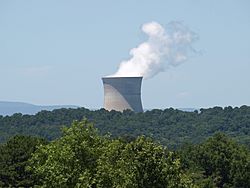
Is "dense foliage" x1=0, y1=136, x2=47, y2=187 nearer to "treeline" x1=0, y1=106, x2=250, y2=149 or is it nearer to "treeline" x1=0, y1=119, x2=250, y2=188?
"treeline" x1=0, y1=119, x2=250, y2=188

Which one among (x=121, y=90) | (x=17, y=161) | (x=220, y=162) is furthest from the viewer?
(x=121, y=90)

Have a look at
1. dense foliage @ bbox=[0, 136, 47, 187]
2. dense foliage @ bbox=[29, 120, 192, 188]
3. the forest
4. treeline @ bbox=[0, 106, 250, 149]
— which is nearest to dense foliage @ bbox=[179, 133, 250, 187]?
the forest

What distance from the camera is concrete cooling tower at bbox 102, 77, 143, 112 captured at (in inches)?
2741

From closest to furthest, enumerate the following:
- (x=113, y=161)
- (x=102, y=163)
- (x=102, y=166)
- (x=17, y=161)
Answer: (x=102, y=166) → (x=102, y=163) → (x=113, y=161) → (x=17, y=161)

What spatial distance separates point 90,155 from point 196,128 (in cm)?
8181

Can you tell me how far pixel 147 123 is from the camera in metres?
103

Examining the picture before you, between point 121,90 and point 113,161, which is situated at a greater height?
point 121,90

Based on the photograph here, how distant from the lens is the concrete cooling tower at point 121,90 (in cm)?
6962

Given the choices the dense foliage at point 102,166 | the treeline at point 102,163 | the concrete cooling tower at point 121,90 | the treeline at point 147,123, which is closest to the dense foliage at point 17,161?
the treeline at point 102,163

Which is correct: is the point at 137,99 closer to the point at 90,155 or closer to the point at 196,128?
the point at 196,128

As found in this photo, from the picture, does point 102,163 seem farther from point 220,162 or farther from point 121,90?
point 121,90

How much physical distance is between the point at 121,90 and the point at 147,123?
33.3 metres

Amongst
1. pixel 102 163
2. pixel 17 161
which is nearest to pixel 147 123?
pixel 17 161

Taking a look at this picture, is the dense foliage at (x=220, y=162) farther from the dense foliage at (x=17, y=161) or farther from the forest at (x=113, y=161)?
the dense foliage at (x=17, y=161)
